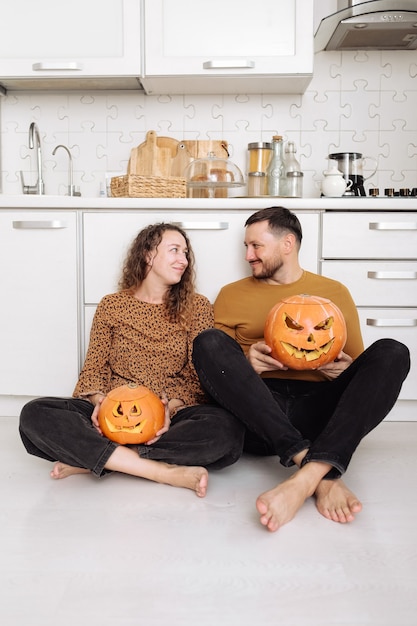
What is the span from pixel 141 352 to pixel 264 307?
1.34 ft

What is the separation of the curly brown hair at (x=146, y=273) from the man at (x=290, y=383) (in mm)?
132

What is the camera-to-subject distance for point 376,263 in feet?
7.56

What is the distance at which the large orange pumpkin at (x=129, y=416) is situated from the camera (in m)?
1.68

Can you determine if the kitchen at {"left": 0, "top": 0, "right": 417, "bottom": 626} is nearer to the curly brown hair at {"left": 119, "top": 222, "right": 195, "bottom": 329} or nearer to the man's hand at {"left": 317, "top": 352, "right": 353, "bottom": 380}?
the curly brown hair at {"left": 119, "top": 222, "right": 195, "bottom": 329}

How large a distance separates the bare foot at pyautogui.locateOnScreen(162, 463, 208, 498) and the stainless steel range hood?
1.93 m

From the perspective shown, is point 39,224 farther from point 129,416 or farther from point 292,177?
point 292,177

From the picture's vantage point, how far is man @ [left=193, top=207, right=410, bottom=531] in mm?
1479

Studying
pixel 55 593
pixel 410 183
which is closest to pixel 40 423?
pixel 55 593

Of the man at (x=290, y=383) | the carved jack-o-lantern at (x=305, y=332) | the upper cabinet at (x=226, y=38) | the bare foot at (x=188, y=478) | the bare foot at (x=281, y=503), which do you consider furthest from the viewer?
the upper cabinet at (x=226, y=38)

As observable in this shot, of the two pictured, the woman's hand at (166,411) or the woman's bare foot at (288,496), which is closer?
the woman's bare foot at (288,496)

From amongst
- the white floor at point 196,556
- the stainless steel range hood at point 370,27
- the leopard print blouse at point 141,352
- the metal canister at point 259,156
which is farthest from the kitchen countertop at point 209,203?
the white floor at point 196,556

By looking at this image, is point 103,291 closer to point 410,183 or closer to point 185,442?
point 185,442

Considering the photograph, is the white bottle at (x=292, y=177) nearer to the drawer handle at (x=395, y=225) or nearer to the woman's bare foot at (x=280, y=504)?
the drawer handle at (x=395, y=225)

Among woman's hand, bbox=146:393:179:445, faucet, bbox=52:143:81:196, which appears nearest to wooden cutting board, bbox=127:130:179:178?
faucet, bbox=52:143:81:196
